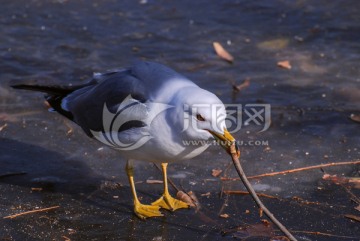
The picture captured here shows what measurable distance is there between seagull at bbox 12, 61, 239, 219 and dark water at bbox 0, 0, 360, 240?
367 mm

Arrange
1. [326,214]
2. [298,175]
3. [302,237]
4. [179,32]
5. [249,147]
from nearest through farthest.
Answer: [302,237] < [326,214] < [298,175] < [249,147] < [179,32]

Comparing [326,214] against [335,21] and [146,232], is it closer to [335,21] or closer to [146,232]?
[146,232]

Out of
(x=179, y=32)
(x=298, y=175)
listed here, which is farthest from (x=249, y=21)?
(x=298, y=175)

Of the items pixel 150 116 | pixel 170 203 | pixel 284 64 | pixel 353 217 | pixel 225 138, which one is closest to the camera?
pixel 225 138

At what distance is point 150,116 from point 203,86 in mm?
2514

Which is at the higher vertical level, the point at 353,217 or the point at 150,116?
the point at 150,116

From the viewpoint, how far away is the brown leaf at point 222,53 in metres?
7.61

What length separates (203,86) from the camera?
691cm

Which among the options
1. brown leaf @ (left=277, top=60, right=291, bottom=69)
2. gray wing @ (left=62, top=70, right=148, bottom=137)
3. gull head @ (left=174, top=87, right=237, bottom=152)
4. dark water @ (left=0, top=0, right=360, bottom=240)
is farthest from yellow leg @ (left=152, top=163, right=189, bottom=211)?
brown leaf @ (left=277, top=60, right=291, bottom=69)

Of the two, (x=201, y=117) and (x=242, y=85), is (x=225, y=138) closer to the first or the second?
(x=201, y=117)

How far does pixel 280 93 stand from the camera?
6781 millimetres

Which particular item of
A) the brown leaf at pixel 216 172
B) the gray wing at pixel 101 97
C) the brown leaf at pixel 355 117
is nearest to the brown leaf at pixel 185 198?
the brown leaf at pixel 216 172

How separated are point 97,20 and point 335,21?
287 cm

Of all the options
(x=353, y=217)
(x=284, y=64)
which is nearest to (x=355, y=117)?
(x=284, y=64)
